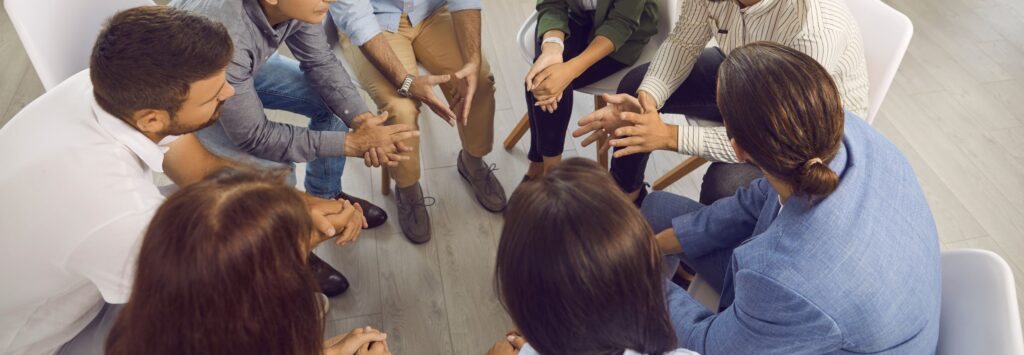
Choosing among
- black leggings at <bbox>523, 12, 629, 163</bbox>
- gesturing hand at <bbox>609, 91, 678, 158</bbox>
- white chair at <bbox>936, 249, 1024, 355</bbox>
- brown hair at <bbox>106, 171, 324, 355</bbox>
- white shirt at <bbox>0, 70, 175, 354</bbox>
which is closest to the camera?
brown hair at <bbox>106, 171, 324, 355</bbox>

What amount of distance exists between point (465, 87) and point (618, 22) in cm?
48

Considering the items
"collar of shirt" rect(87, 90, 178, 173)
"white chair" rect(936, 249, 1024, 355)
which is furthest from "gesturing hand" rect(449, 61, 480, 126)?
"white chair" rect(936, 249, 1024, 355)

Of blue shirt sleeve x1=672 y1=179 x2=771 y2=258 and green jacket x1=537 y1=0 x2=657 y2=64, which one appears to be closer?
blue shirt sleeve x1=672 y1=179 x2=771 y2=258

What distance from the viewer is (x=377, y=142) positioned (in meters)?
1.82

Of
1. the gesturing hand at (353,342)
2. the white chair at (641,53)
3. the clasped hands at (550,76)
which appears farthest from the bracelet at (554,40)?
the gesturing hand at (353,342)

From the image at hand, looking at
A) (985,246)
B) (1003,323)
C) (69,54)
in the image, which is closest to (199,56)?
(69,54)

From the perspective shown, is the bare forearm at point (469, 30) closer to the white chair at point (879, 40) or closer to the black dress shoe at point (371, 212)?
the black dress shoe at point (371, 212)

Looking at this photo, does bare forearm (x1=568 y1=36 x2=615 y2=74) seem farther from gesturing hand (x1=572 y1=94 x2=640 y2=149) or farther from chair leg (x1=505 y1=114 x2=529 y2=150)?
chair leg (x1=505 y1=114 x2=529 y2=150)

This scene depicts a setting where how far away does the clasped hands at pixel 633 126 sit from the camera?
1.64m

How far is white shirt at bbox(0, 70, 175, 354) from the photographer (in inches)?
47.1

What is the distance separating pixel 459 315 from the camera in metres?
2.00

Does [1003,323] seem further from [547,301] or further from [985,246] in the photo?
[985,246]

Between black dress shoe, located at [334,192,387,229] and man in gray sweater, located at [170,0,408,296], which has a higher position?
man in gray sweater, located at [170,0,408,296]

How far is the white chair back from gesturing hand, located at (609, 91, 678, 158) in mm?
483
